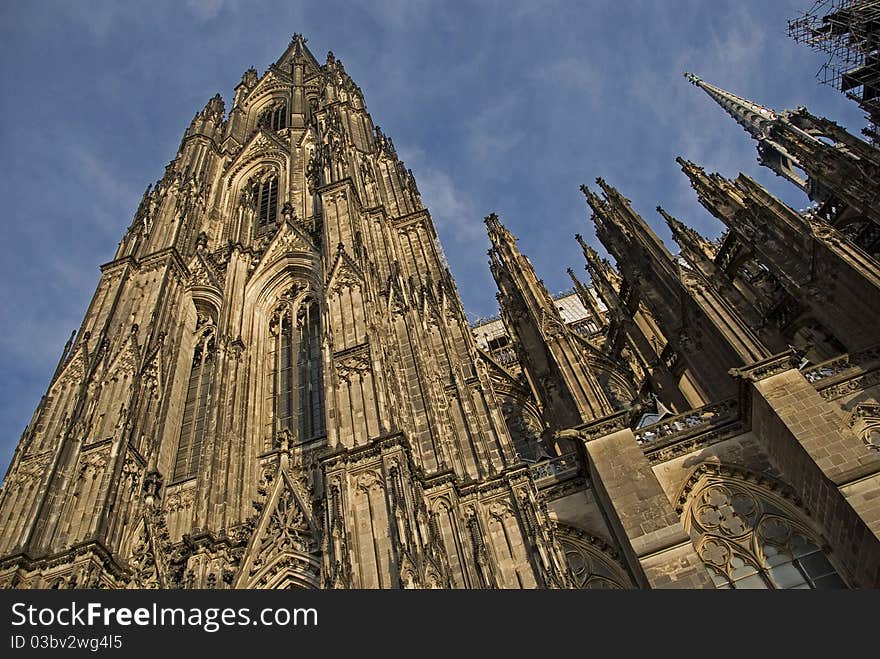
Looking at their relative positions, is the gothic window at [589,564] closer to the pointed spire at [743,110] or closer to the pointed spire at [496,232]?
the pointed spire at [496,232]

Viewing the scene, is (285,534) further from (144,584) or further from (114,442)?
(114,442)

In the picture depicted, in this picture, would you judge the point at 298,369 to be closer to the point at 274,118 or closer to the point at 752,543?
the point at 752,543

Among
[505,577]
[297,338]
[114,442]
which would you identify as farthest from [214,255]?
[505,577]

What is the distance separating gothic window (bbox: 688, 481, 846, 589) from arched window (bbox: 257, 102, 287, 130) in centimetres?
3165

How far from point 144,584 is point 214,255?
15.1 meters

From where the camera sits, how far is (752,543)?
13578 mm

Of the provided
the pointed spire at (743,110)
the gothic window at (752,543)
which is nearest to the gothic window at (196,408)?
the gothic window at (752,543)

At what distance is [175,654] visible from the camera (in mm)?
8203

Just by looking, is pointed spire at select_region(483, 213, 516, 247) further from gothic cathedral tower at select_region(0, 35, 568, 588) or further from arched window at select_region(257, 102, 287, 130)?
arched window at select_region(257, 102, 287, 130)

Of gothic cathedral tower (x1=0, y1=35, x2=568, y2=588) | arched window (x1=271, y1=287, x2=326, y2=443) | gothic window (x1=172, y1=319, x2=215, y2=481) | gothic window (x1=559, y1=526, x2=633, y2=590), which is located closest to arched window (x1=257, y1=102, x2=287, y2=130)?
gothic cathedral tower (x1=0, y1=35, x2=568, y2=588)

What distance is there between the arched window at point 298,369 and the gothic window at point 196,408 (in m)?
2.11

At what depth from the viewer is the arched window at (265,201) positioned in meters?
30.2

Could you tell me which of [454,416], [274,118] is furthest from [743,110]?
[454,416]

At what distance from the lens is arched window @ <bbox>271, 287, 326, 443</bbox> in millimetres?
19438
